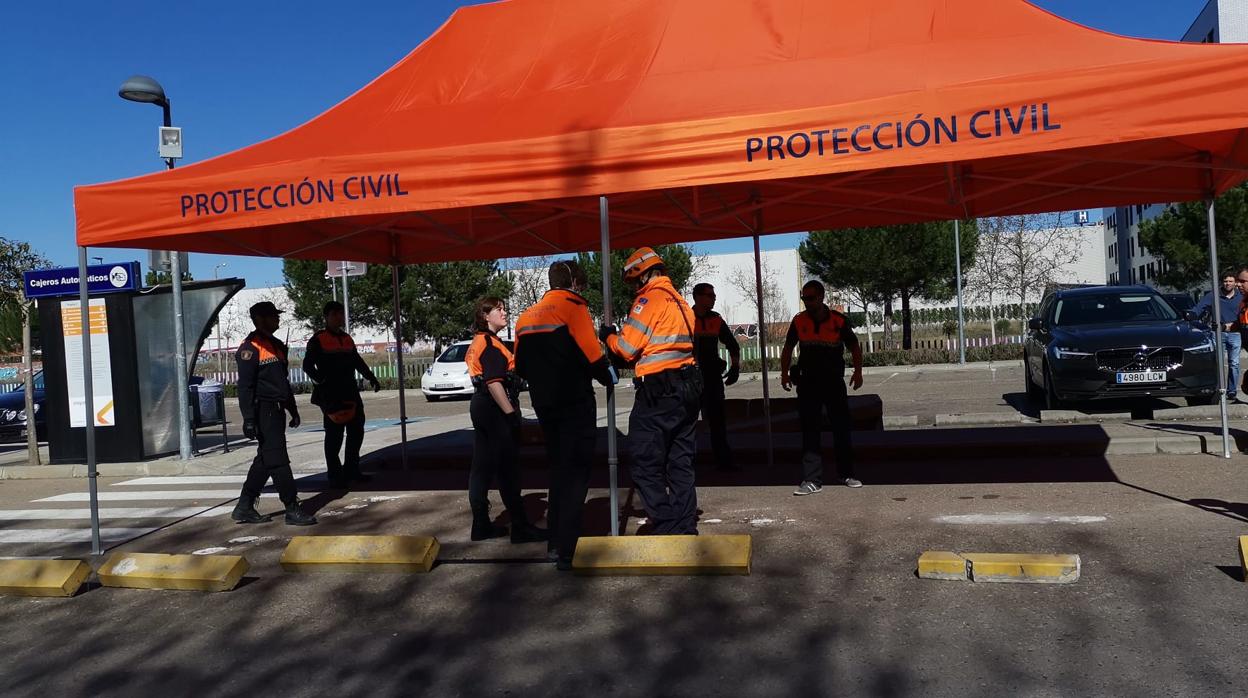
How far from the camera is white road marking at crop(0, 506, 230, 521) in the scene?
31.6ft

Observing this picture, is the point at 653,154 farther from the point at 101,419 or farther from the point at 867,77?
the point at 101,419

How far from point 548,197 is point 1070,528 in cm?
398

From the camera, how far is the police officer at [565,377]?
6.16m

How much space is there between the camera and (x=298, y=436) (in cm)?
1619

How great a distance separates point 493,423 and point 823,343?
2.89 meters

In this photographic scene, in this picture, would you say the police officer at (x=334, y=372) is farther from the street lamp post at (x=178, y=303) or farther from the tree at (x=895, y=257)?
the tree at (x=895, y=257)

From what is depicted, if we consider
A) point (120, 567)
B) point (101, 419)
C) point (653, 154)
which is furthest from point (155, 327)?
point (653, 154)

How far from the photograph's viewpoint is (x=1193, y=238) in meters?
36.8

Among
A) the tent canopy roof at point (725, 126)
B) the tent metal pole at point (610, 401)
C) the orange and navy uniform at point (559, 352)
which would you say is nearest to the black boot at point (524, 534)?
the tent metal pole at point (610, 401)

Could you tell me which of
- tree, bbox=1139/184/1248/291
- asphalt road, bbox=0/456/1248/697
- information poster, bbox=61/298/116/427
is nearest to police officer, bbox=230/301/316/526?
asphalt road, bbox=0/456/1248/697

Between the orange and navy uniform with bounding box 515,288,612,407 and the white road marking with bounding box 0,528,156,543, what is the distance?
4451mm

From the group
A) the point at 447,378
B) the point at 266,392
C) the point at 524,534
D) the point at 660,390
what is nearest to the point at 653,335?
the point at 660,390

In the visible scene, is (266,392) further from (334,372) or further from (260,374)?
(334,372)

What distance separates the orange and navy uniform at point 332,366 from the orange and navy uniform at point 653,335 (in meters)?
3.90
